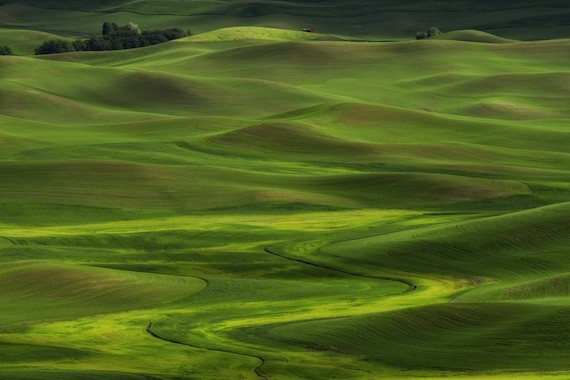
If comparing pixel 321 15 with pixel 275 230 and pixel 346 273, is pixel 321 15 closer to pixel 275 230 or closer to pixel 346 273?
pixel 275 230

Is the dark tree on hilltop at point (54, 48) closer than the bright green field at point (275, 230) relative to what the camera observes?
No

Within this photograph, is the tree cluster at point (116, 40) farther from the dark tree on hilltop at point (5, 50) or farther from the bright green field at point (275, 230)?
the bright green field at point (275, 230)

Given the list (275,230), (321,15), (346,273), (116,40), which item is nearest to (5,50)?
(116,40)

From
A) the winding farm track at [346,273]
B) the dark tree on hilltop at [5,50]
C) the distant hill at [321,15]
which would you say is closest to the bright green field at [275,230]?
the winding farm track at [346,273]

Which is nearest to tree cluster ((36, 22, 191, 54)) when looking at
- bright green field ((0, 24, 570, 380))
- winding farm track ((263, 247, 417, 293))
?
bright green field ((0, 24, 570, 380))

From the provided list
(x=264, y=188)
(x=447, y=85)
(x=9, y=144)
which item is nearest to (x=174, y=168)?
(x=264, y=188)

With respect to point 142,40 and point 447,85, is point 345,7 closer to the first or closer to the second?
point 142,40

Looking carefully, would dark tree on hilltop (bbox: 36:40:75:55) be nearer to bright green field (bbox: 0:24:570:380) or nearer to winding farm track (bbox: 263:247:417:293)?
bright green field (bbox: 0:24:570:380)
